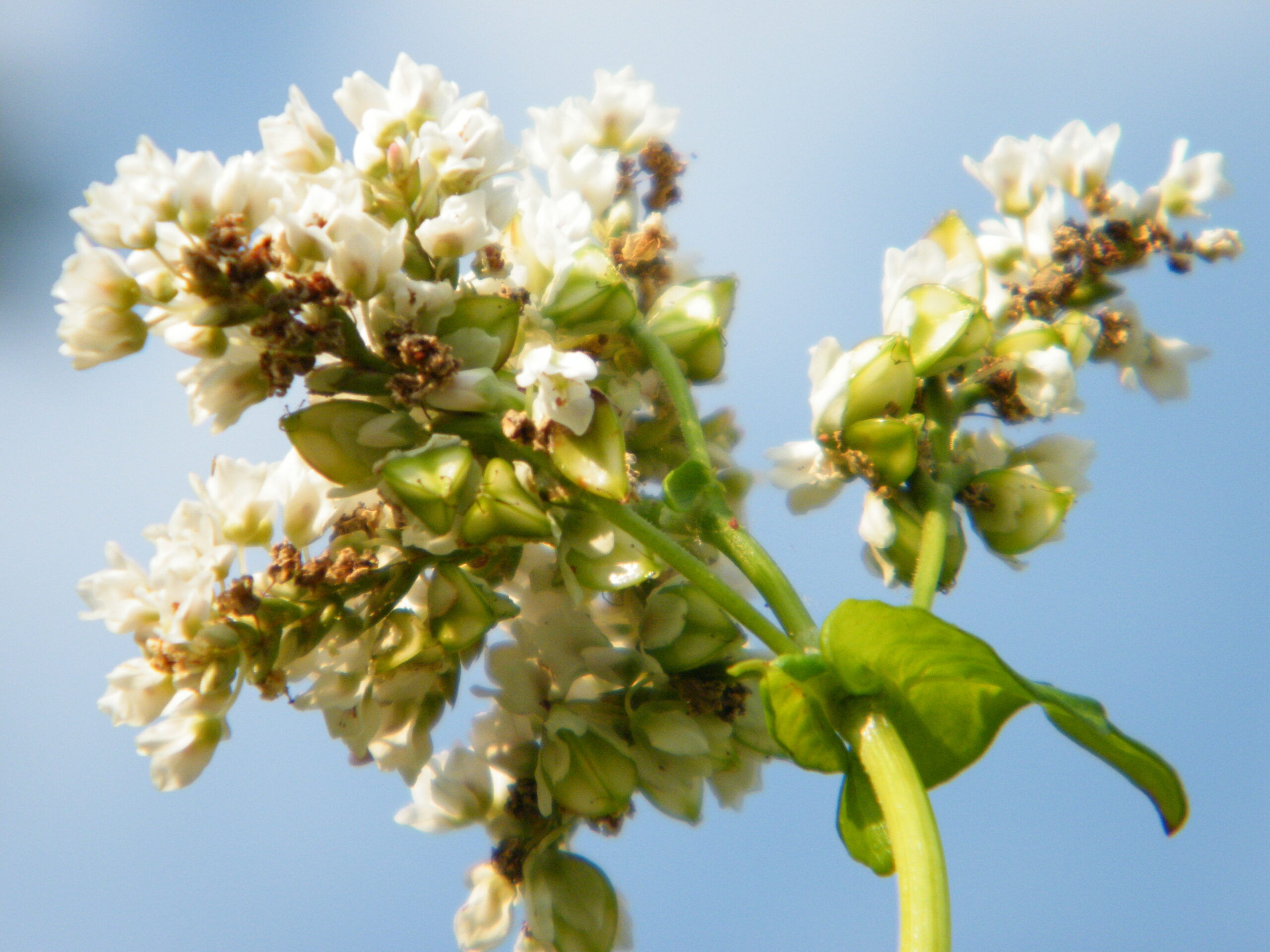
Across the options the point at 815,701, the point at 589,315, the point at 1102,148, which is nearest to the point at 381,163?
the point at 589,315

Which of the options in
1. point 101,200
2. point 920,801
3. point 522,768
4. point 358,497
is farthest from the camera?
point 522,768

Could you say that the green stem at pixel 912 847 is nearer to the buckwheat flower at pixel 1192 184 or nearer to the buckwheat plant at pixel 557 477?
the buckwheat plant at pixel 557 477

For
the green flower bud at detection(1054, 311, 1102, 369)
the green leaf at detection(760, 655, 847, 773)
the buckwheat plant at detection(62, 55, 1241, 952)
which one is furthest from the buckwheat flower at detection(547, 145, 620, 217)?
the green leaf at detection(760, 655, 847, 773)

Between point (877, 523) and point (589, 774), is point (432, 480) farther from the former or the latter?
point (877, 523)

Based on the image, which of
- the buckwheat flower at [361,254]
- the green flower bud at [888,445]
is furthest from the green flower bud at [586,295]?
the green flower bud at [888,445]

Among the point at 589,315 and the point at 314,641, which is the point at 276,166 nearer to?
the point at 589,315

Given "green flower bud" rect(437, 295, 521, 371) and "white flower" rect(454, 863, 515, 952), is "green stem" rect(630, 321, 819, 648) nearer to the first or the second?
"green flower bud" rect(437, 295, 521, 371)
